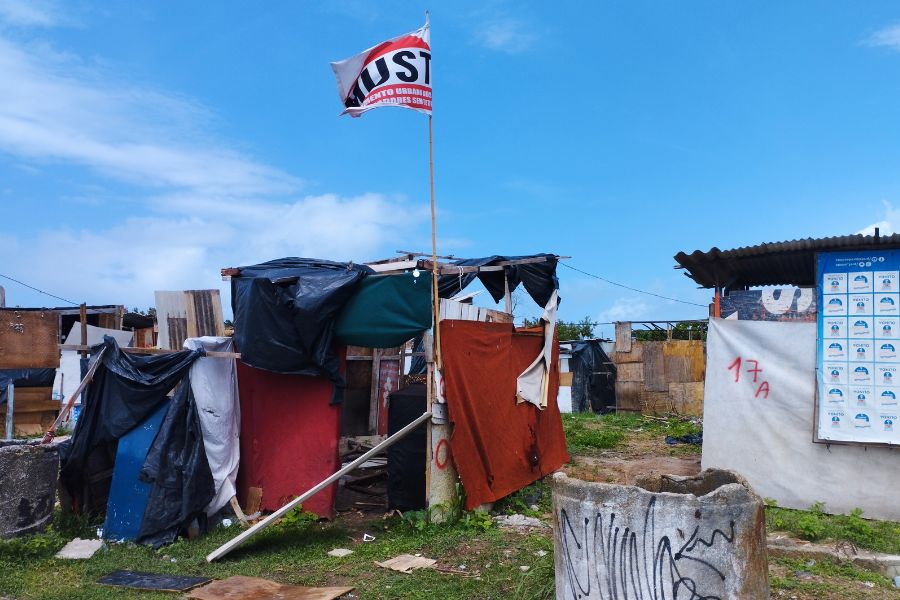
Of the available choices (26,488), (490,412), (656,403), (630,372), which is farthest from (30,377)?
(656,403)

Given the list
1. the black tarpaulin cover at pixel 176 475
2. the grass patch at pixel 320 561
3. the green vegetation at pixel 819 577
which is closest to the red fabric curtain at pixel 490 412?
the grass patch at pixel 320 561

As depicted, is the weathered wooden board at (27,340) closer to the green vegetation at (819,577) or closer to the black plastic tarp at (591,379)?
the green vegetation at (819,577)

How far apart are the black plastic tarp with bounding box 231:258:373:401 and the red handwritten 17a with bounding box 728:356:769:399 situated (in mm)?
4757

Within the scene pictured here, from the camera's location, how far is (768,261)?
9117 mm

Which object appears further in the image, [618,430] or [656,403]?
[656,403]

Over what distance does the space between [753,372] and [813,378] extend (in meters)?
0.67

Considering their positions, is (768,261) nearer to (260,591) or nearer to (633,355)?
(260,591)

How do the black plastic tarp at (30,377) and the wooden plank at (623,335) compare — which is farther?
the wooden plank at (623,335)

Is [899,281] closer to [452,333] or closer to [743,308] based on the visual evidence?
[743,308]

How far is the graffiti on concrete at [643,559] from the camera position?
396 cm

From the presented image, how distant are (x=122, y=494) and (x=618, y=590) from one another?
6008 mm

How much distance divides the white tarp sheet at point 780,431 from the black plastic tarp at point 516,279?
2.25m

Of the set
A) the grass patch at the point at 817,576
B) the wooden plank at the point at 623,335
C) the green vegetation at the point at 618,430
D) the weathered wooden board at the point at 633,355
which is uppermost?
the wooden plank at the point at 623,335

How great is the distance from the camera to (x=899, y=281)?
26.1ft
